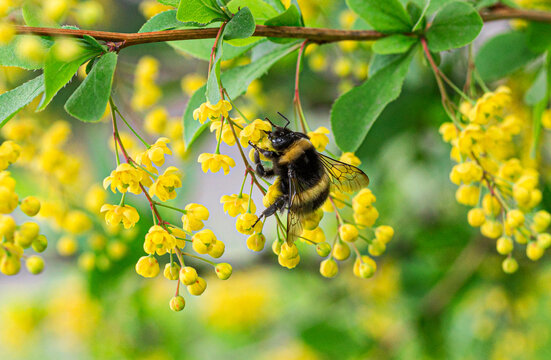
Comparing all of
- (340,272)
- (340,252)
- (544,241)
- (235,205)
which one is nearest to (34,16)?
(235,205)

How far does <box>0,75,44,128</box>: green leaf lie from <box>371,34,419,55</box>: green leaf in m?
0.59

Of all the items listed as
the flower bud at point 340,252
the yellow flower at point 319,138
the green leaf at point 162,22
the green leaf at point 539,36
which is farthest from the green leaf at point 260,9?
the green leaf at point 539,36

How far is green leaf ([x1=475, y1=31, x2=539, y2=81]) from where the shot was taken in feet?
4.30

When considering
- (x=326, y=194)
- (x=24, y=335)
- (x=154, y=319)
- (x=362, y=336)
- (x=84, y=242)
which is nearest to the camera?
(x=326, y=194)

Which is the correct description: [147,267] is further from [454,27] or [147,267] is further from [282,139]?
[454,27]

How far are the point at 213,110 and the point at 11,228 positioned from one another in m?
0.38

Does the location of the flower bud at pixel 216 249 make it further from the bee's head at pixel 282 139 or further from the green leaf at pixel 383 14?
the green leaf at pixel 383 14

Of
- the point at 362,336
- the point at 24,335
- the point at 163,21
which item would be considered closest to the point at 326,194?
the point at 163,21

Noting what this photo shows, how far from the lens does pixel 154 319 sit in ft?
8.09

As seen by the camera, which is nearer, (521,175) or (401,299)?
(521,175)

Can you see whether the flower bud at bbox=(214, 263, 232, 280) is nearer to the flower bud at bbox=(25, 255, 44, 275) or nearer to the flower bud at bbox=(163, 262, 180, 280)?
the flower bud at bbox=(163, 262, 180, 280)

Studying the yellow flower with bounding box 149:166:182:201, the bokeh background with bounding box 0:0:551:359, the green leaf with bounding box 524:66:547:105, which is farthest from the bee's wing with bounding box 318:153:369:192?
the bokeh background with bounding box 0:0:551:359

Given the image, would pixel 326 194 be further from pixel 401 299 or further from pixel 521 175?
pixel 401 299

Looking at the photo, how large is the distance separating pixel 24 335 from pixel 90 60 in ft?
7.77
